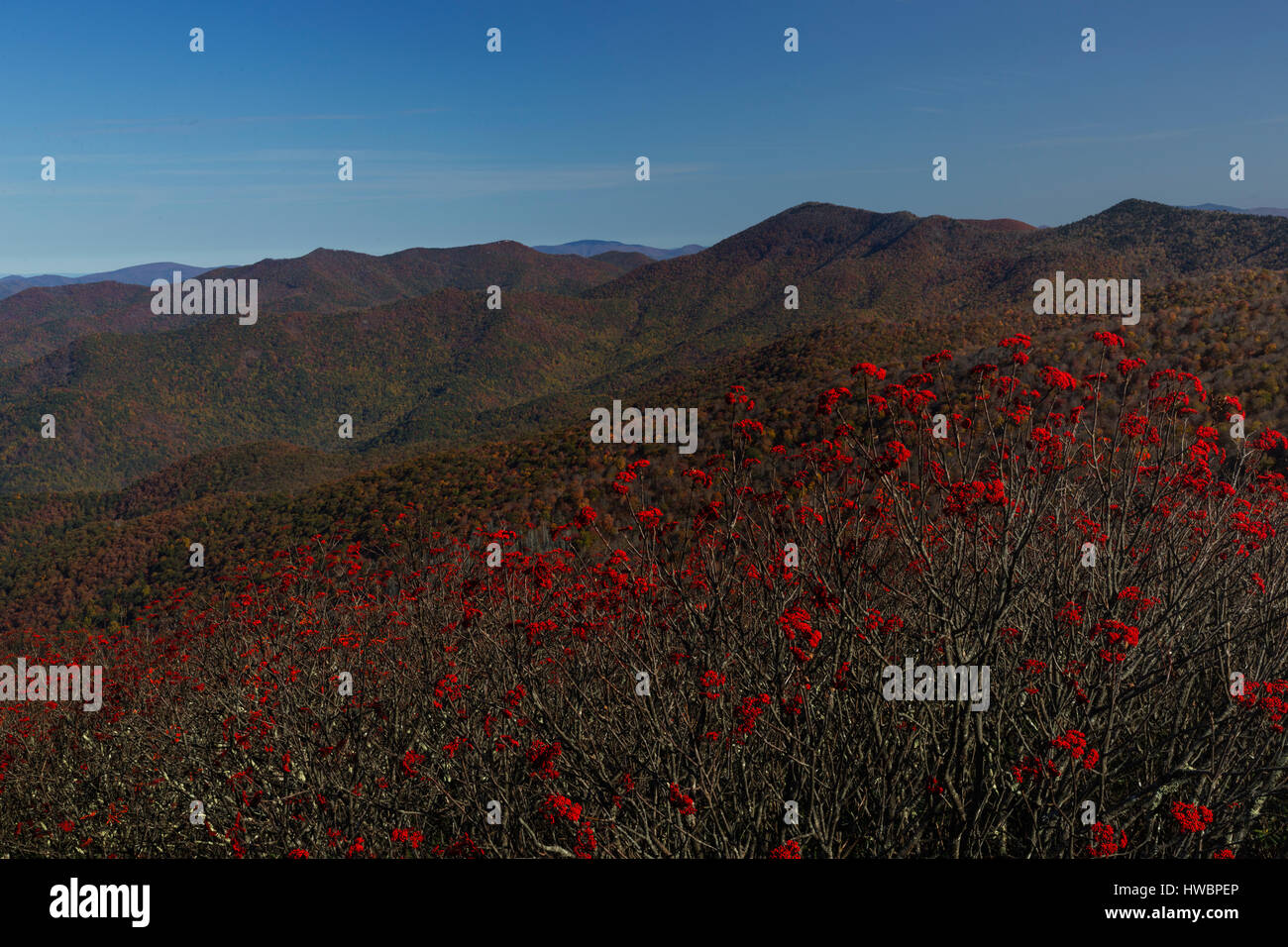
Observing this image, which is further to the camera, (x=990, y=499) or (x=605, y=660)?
(x=605, y=660)

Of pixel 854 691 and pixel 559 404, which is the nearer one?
pixel 854 691

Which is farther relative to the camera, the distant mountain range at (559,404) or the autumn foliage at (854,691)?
the distant mountain range at (559,404)

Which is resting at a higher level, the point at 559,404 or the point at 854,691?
the point at 559,404

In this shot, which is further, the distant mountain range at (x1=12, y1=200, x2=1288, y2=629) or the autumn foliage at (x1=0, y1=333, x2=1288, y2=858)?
the distant mountain range at (x1=12, y1=200, x2=1288, y2=629)

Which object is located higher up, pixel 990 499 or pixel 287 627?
pixel 990 499

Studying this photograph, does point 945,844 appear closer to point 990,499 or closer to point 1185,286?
point 990,499

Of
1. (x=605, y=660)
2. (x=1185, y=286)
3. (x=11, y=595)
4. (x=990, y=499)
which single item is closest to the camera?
(x=990, y=499)

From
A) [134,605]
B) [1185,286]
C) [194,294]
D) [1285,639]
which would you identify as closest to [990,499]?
[1285,639]
